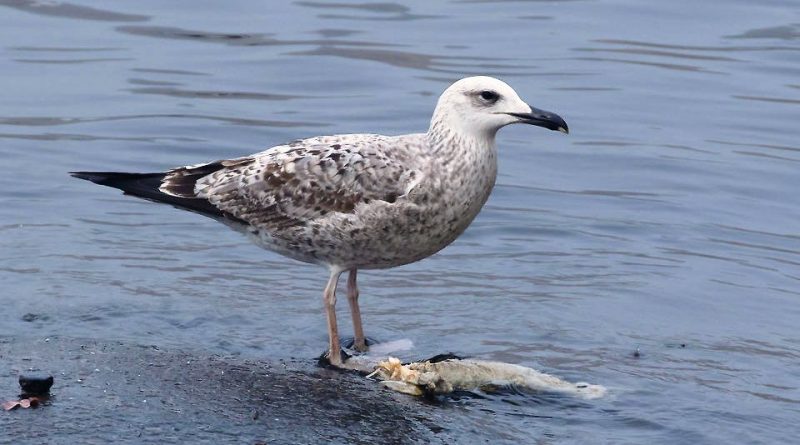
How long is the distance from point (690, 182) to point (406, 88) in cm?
369

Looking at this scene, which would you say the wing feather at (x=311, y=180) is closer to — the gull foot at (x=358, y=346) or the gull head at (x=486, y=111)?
the gull head at (x=486, y=111)

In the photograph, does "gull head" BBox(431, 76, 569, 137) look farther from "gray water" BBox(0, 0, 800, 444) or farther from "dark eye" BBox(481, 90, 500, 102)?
"gray water" BBox(0, 0, 800, 444)

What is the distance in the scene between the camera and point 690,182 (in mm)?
12484

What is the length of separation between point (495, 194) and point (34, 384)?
6175 mm

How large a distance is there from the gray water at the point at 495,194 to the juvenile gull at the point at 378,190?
0.53 metres

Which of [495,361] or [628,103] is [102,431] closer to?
[495,361]

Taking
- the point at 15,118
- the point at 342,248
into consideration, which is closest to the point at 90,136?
the point at 15,118

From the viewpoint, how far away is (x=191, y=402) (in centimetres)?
674

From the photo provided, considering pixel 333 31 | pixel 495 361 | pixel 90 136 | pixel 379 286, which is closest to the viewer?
pixel 495 361

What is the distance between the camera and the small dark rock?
21.5ft

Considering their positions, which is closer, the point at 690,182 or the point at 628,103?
the point at 690,182

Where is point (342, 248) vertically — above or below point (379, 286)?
above

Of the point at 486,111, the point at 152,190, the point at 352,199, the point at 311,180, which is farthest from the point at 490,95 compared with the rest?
the point at 152,190

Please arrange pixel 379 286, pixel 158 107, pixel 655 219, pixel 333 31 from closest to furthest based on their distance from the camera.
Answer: pixel 379 286 → pixel 655 219 → pixel 158 107 → pixel 333 31
